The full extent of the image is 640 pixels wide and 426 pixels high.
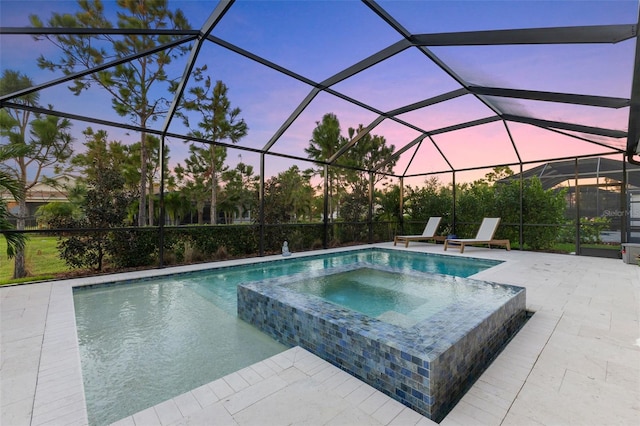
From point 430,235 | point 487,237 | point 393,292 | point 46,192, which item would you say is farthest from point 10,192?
point 487,237

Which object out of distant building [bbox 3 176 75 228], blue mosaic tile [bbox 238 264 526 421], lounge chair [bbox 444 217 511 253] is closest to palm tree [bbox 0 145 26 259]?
distant building [bbox 3 176 75 228]

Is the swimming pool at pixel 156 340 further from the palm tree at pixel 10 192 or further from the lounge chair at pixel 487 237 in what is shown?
the lounge chair at pixel 487 237

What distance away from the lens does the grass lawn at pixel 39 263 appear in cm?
575

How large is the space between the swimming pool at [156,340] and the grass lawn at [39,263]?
1.76 metres

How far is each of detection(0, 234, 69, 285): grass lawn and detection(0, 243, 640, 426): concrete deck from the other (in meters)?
2.73

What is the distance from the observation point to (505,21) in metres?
3.66

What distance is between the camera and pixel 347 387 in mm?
2166

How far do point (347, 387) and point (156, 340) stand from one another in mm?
2328

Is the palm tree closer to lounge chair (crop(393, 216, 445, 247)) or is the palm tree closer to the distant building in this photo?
the distant building

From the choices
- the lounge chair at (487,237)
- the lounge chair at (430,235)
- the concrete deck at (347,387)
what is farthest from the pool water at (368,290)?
the lounge chair at (430,235)

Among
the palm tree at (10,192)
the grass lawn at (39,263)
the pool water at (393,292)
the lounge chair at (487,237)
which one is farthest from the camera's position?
the lounge chair at (487,237)

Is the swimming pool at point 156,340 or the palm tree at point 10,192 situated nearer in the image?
the swimming pool at point 156,340

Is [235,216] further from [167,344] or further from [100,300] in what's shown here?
[167,344]

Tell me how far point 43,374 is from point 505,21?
621 cm
